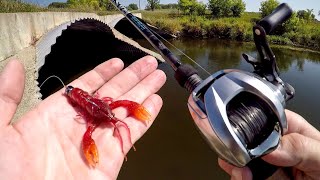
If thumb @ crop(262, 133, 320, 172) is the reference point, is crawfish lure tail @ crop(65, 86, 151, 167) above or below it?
below

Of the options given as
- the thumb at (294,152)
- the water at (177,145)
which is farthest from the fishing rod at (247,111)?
the water at (177,145)

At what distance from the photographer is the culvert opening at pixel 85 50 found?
18.7 meters

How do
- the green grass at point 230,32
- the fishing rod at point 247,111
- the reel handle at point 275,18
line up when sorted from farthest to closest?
the green grass at point 230,32 < the reel handle at point 275,18 < the fishing rod at point 247,111

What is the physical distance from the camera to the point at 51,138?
10.7ft

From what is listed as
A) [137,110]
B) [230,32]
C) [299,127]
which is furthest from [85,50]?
[230,32]

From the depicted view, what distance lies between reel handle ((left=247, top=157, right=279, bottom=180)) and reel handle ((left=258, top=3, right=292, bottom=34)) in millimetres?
1040

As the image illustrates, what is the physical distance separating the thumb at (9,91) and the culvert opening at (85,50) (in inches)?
577

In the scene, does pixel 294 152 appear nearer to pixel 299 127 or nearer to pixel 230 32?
pixel 299 127

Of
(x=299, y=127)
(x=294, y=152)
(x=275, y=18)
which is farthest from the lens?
(x=299, y=127)

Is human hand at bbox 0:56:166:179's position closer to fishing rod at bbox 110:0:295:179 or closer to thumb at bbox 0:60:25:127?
thumb at bbox 0:60:25:127

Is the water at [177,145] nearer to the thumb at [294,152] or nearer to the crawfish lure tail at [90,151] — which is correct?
the crawfish lure tail at [90,151]

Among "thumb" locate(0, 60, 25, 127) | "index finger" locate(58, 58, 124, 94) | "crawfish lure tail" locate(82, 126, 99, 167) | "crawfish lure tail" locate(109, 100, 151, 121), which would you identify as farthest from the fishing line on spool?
"index finger" locate(58, 58, 124, 94)

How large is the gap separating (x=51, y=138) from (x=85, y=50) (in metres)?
21.0

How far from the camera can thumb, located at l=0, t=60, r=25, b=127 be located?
2920mm
